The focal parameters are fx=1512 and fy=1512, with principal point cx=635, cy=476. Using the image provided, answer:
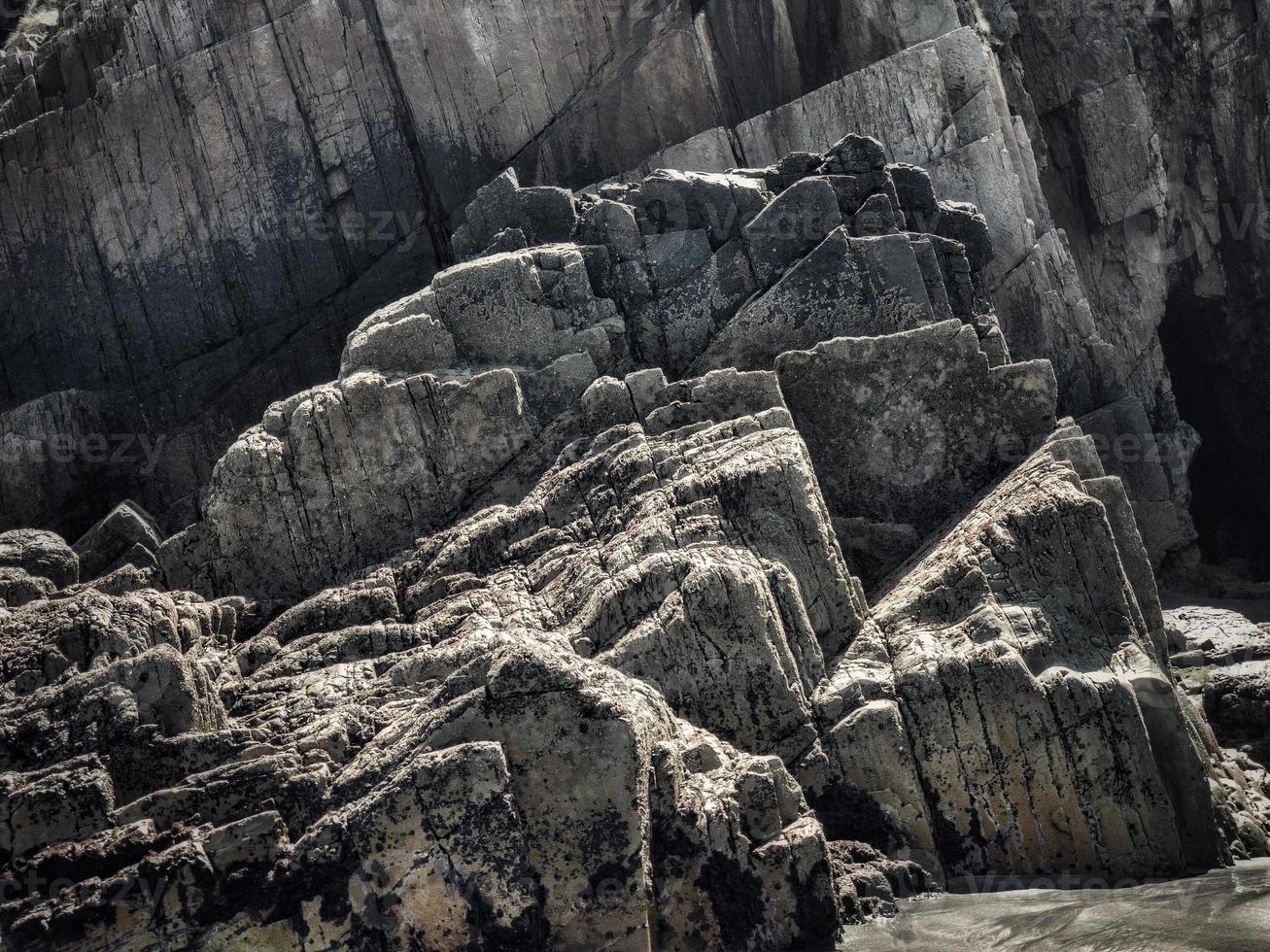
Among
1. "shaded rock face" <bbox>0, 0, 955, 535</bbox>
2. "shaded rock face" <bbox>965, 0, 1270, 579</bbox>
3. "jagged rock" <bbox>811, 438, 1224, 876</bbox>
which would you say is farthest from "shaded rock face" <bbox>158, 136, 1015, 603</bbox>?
"shaded rock face" <bbox>965, 0, 1270, 579</bbox>

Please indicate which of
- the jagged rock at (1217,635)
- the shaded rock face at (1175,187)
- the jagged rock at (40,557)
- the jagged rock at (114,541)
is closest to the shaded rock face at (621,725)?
the jagged rock at (40,557)

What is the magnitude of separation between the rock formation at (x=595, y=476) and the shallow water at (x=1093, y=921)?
0.53 metres

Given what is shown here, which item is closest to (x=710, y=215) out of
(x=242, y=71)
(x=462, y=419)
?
(x=462, y=419)

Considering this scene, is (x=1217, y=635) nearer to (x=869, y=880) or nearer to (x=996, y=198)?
(x=996, y=198)

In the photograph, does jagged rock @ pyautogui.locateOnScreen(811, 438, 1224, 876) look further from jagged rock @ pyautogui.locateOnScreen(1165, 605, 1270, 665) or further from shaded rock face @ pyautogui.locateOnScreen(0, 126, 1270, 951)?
jagged rock @ pyautogui.locateOnScreen(1165, 605, 1270, 665)

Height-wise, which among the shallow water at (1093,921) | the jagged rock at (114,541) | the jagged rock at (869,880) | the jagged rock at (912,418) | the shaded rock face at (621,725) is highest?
the jagged rock at (114,541)

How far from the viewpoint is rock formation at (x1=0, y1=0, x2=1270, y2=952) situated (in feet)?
41.7

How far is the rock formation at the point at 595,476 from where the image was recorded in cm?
1271

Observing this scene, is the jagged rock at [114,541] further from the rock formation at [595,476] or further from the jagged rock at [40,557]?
the jagged rock at [40,557]

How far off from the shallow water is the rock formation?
532 mm

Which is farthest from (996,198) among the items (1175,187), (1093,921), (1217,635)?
(1093,921)

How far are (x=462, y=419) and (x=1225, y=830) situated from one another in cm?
979

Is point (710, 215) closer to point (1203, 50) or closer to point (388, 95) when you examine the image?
point (388, 95)

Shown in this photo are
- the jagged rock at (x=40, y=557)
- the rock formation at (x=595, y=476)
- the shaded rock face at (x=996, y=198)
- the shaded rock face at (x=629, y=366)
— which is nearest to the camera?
the rock formation at (x=595, y=476)
